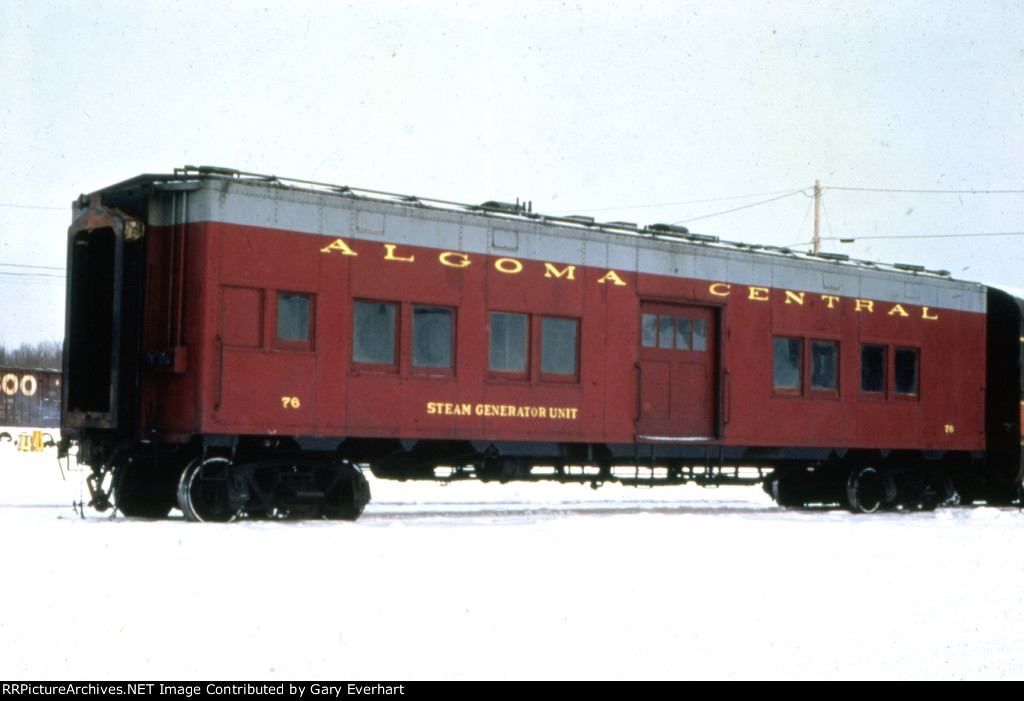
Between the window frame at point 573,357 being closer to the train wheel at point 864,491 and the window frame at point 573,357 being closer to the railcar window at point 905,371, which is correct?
the train wheel at point 864,491

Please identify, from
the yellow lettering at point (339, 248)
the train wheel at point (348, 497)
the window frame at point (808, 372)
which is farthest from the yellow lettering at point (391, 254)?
the window frame at point (808, 372)

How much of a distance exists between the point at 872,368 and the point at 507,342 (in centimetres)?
684

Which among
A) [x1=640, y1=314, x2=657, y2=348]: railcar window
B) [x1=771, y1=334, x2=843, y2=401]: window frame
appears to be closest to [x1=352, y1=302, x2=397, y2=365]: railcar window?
[x1=640, y1=314, x2=657, y2=348]: railcar window

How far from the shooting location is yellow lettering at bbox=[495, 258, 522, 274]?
51.5 feet

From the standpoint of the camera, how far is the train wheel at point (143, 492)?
46.6ft

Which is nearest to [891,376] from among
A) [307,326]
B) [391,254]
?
[391,254]

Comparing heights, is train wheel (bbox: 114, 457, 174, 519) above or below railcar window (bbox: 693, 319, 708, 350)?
below

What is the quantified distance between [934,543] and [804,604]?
17.8 ft

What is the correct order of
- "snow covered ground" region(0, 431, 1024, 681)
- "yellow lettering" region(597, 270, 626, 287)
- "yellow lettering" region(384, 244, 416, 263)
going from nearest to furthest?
"snow covered ground" region(0, 431, 1024, 681), "yellow lettering" region(384, 244, 416, 263), "yellow lettering" region(597, 270, 626, 287)

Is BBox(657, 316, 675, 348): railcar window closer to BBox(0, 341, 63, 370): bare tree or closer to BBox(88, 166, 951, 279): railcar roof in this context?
BBox(88, 166, 951, 279): railcar roof

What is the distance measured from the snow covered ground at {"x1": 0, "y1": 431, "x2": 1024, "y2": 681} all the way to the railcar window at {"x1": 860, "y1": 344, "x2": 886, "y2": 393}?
A: 5.47 metres

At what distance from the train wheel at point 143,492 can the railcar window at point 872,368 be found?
10517 millimetres
